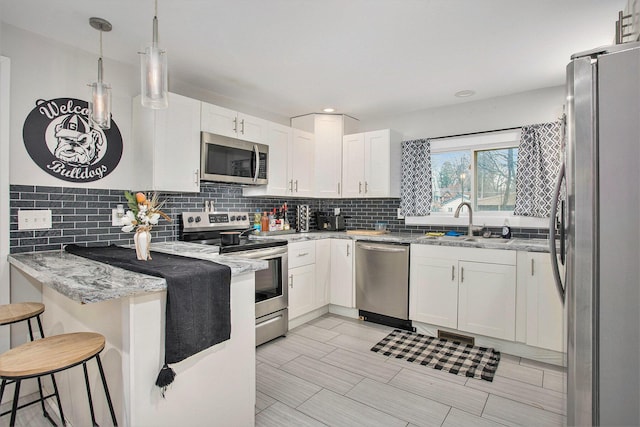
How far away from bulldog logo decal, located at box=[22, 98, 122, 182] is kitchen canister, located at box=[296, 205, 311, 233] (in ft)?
6.77

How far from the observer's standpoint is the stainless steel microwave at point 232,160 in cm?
295

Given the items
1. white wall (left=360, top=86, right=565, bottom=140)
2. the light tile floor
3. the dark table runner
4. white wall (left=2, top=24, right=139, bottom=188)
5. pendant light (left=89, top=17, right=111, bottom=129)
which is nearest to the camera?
the dark table runner

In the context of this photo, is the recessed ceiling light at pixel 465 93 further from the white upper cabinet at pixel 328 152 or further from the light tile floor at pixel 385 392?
the light tile floor at pixel 385 392

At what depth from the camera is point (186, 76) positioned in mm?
A: 2973

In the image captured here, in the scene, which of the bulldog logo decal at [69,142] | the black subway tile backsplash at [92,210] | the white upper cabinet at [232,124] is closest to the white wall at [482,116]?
the black subway tile backsplash at [92,210]

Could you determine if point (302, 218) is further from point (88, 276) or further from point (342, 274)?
point (88, 276)

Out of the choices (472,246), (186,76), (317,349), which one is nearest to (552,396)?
(472,246)

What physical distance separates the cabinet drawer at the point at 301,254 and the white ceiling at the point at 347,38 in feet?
5.08

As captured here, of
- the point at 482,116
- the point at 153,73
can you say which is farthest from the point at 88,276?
the point at 482,116

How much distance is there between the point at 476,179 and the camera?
3705mm

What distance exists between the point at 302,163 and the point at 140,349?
290 cm

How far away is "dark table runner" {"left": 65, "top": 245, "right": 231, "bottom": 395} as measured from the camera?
4.57 feet

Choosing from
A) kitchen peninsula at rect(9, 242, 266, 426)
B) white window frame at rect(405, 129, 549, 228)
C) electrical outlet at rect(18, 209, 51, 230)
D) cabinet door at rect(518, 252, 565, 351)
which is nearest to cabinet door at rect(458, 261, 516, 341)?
cabinet door at rect(518, 252, 565, 351)

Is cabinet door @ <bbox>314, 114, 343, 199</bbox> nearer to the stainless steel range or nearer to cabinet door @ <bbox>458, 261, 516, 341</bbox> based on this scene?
the stainless steel range
